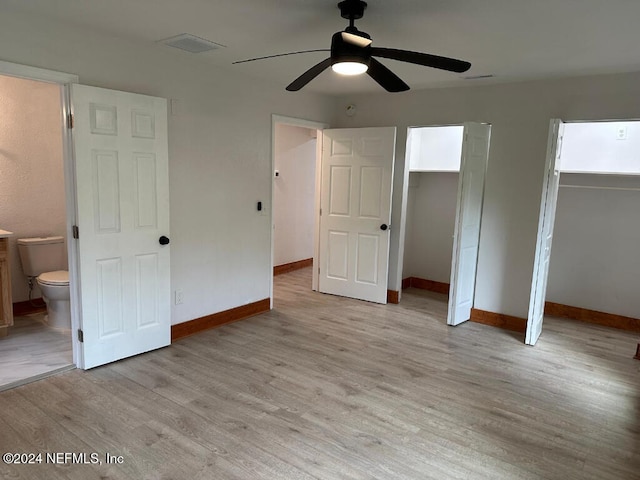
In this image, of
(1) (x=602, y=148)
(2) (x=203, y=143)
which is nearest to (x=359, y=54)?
(2) (x=203, y=143)

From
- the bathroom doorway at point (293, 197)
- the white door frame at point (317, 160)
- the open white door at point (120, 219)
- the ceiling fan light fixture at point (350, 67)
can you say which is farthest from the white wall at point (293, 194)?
the ceiling fan light fixture at point (350, 67)

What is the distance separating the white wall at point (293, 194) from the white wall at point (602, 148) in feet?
12.0

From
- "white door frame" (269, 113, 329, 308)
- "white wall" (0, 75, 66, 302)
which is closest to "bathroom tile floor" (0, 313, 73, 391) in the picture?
"white wall" (0, 75, 66, 302)

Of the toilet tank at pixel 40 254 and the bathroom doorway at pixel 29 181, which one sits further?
the toilet tank at pixel 40 254

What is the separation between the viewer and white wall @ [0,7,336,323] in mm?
3020

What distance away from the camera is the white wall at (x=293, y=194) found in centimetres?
Answer: 653

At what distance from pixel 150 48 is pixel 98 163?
1.05m

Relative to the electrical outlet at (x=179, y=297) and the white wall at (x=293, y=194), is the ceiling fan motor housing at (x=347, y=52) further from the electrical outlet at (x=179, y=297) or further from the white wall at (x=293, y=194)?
the white wall at (x=293, y=194)

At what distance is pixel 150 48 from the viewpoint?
3.43 metres

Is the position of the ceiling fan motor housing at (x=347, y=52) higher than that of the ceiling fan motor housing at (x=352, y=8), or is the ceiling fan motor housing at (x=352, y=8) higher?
the ceiling fan motor housing at (x=352, y=8)

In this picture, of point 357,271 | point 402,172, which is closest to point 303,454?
point 357,271

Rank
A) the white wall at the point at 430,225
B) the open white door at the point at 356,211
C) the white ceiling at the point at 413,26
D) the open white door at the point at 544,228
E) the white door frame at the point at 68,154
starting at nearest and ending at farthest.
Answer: the white ceiling at the point at 413,26, the white door frame at the point at 68,154, the open white door at the point at 544,228, the open white door at the point at 356,211, the white wall at the point at 430,225

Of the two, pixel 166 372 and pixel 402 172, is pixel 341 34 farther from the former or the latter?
pixel 402 172

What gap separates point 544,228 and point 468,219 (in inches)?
29.1
